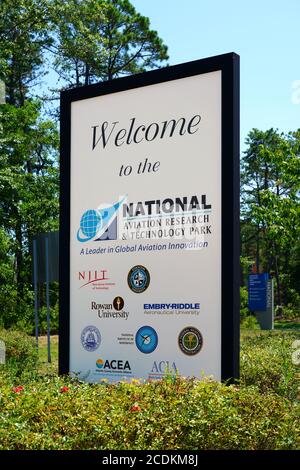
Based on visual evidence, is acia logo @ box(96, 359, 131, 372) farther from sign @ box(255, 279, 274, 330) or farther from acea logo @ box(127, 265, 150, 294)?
sign @ box(255, 279, 274, 330)

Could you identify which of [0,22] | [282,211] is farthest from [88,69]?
[282,211]

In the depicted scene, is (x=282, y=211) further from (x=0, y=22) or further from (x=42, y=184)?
(x=0, y=22)

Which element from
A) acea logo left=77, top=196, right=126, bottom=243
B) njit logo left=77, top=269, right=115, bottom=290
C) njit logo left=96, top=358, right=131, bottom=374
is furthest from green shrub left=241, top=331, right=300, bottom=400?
acea logo left=77, top=196, right=126, bottom=243

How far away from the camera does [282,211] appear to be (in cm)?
2541

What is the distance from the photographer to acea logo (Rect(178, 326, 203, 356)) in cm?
777

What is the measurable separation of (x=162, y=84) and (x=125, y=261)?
2.05 m

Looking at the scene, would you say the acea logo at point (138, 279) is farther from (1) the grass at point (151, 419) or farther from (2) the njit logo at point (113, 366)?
(1) the grass at point (151, 419)

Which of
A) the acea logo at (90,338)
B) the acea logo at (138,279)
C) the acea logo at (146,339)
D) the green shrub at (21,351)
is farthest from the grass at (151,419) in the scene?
the green shrub at (21,351)

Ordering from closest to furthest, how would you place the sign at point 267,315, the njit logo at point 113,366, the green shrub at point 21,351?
the njit logo at point 113,366
the green shrub at point 21,351
the sign at point 267,315

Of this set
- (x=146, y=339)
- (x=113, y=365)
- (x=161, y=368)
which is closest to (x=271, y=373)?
(x=161, y=368)

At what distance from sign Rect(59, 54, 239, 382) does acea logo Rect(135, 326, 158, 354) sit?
0.4 inches

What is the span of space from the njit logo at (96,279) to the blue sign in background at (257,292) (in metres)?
19.3

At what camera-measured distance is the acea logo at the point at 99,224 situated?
8586 millimetres
